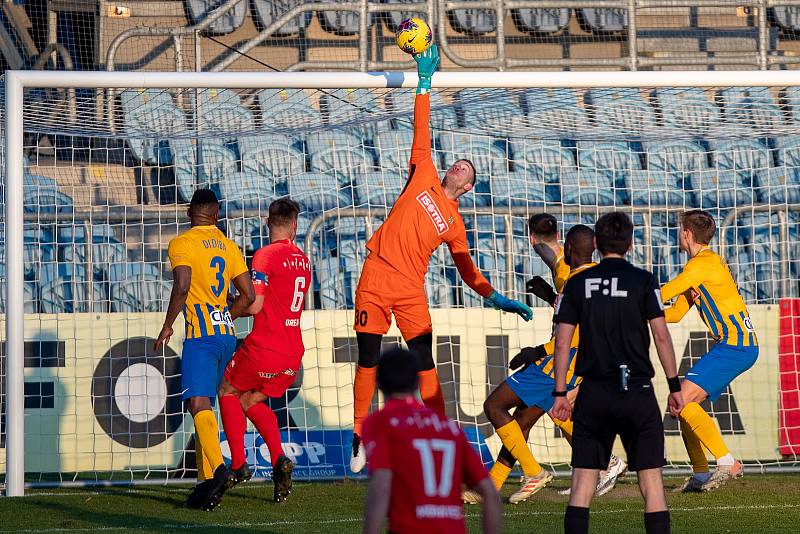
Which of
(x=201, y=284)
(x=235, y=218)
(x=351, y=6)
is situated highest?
(x=351, y=6)

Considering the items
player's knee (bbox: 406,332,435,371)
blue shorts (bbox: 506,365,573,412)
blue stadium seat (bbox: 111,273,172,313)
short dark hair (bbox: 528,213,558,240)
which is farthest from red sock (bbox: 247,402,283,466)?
blue stadium seat (bbox: 111,273,172,313)

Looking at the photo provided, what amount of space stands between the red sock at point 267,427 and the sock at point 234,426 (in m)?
0.10

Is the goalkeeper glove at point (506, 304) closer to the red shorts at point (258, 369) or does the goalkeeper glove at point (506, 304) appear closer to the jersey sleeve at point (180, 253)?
the red shorts at point (258, 369)

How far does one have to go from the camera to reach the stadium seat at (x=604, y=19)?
15084mm

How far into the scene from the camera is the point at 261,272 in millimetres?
7574

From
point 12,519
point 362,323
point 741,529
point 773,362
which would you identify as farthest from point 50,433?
point 773,362

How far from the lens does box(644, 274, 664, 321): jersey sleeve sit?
519cm

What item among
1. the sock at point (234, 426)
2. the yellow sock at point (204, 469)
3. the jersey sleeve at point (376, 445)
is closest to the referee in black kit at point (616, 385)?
the jersey sleeve at point (376, 445)

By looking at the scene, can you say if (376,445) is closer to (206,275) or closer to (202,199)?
(206,275)

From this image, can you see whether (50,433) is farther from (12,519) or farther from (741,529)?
(741,529)

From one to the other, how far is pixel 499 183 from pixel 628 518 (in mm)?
5814

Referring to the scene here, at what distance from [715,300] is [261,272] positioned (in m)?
3.26

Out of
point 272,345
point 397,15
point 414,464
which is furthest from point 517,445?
point 397,15

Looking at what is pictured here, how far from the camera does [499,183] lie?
12148 mm
